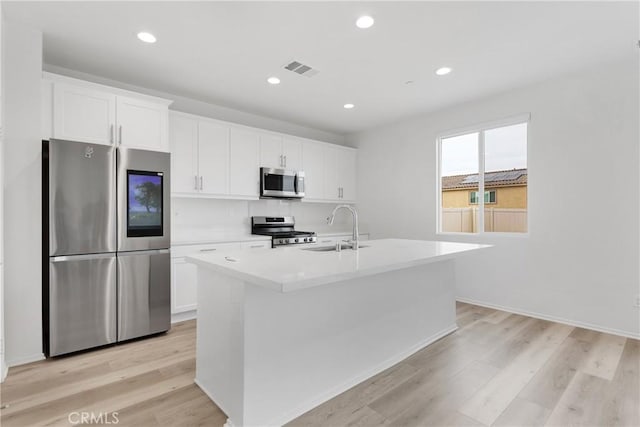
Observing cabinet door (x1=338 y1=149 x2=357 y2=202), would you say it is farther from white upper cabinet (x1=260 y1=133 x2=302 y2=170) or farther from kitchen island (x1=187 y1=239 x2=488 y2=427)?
kitchen island (x1=187 y1=239 x2=488 y2=427)

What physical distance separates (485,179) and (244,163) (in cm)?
308

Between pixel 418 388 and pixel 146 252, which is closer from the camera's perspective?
pixel 418 388

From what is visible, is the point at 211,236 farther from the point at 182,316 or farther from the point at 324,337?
the point at 324,337

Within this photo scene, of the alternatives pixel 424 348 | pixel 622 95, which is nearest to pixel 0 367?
pixel 424 348

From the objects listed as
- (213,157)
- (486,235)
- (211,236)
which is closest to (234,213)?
(211,236)

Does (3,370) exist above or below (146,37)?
below

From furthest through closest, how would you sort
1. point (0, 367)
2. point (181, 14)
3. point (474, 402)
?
point (181, 14) < point (0, 367) < point (474, 402)

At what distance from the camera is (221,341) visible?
1819 mm

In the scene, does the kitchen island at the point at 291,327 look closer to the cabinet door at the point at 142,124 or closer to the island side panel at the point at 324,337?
the island side panel at the point at 324,337

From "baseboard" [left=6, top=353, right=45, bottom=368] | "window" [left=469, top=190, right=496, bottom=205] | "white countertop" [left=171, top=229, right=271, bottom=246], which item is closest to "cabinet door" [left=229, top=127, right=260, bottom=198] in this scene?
"white countertop" [left=171, top=229, right=271, bottom=246]

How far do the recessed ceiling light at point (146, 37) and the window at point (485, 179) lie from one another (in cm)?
357

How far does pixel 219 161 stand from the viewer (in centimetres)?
390

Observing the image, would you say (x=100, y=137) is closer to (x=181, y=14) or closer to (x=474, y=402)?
(x=181, y=14)

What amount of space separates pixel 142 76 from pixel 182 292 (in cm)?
228
